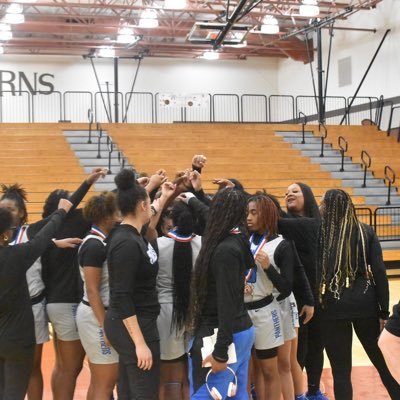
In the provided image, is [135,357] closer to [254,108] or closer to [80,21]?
[80,21]

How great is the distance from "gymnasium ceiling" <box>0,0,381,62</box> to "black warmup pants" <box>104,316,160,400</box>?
12.9 metres

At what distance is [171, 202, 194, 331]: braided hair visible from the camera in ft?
11.5

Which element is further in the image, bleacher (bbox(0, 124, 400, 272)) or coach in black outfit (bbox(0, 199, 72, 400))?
bleacher (bbox(0, 124, 400, 272))

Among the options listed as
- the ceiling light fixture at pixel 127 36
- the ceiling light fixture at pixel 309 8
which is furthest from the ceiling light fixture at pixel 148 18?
the ceiling light fixture at pixel 309 8

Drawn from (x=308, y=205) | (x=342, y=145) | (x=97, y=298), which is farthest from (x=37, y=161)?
(x=97, y=298)

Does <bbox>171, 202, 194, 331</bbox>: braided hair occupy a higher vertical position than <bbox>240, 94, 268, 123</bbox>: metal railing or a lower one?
lower

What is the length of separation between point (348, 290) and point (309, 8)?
1401 cm

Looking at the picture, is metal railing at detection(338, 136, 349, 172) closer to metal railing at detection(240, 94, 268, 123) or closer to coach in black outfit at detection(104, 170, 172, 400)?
metal railing at detection(240, 94, 268, 123)

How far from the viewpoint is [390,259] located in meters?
11.5

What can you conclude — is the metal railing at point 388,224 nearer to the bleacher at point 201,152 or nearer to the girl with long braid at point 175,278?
the bleacher at point 201,152

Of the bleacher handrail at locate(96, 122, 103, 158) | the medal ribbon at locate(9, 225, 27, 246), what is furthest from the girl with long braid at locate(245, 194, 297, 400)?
the bleacher handrail at locate(96, 122, 103, 158)

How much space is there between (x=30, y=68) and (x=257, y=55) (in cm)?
889

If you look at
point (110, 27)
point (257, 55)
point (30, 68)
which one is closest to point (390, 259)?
point (110, 27)

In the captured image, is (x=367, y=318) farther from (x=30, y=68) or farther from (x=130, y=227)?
(x=30, y=68)
